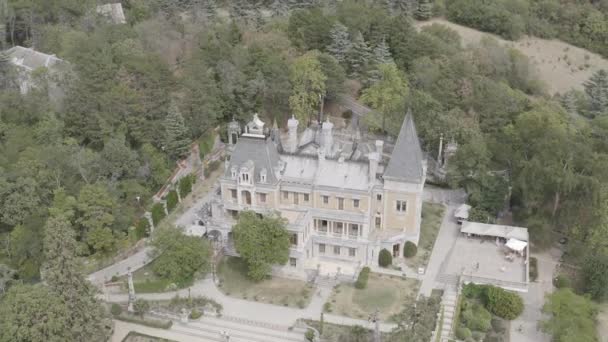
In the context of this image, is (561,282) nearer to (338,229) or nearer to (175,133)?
(338,229)

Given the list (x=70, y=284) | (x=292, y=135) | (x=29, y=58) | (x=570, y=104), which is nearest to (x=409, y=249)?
(x=292, y=135)

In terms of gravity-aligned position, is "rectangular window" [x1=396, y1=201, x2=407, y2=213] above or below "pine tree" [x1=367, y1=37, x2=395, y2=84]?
below

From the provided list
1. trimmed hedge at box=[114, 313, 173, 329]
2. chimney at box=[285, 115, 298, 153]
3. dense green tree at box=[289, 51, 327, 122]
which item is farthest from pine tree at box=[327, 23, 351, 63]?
trimmed hedge at box=[114, 313, 173, 329]

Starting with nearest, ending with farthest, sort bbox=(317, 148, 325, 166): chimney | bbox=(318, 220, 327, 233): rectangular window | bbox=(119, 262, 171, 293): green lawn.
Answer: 1. bbox=(119, 262, 171, 293): green lawn
2. bbox=(317, 148, 325, 166): chimney
3. bbox=(318, 220, 327, 233): rectangular window

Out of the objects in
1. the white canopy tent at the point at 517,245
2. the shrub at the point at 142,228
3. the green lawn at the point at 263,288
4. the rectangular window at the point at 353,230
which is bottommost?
the green lawn at the point at 263,288

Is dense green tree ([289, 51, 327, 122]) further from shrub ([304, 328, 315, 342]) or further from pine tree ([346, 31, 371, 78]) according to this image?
shrub ([304, 328, 315, 342])

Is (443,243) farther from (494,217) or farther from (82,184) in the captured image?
(82,184)

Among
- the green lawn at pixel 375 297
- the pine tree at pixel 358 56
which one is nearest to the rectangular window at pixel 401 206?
the green lawn at pixel 375 297

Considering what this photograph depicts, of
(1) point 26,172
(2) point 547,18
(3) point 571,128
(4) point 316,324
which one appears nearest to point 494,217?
(3) point 571,128

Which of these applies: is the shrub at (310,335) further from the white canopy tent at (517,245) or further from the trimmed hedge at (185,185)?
the trimmed hedge at (185,185)
